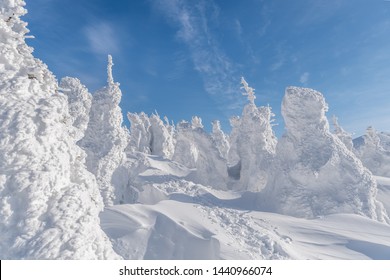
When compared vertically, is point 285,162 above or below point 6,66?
above

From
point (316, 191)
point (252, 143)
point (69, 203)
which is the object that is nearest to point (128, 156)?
point (252, 143)

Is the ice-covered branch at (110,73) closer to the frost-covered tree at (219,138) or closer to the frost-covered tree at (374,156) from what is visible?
the frost-covered tree at (219,138)

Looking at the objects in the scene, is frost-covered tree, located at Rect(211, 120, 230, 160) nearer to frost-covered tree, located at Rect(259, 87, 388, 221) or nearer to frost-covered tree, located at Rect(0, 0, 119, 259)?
frost-covered tree, located at Rect(259, 87, 388, 221)

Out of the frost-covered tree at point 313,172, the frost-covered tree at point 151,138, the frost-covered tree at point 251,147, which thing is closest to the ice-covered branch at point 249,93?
the frost-covered tree at point 251,147

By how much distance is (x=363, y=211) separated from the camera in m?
19.1

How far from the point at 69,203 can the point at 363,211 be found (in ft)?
62.2

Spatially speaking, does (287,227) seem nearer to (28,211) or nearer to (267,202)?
(267,202)

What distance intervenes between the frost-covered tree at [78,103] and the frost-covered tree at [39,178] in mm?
16449

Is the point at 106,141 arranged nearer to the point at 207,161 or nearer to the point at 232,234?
the point at 207,161

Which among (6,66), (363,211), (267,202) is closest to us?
(6,66)

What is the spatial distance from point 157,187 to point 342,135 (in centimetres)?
3681

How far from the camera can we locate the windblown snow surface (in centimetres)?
612

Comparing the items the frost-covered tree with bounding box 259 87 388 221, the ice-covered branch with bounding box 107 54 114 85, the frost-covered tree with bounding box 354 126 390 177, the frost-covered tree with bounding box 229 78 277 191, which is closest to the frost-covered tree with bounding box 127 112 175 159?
the frost-covered tree with bounding box 229 78 277 191
